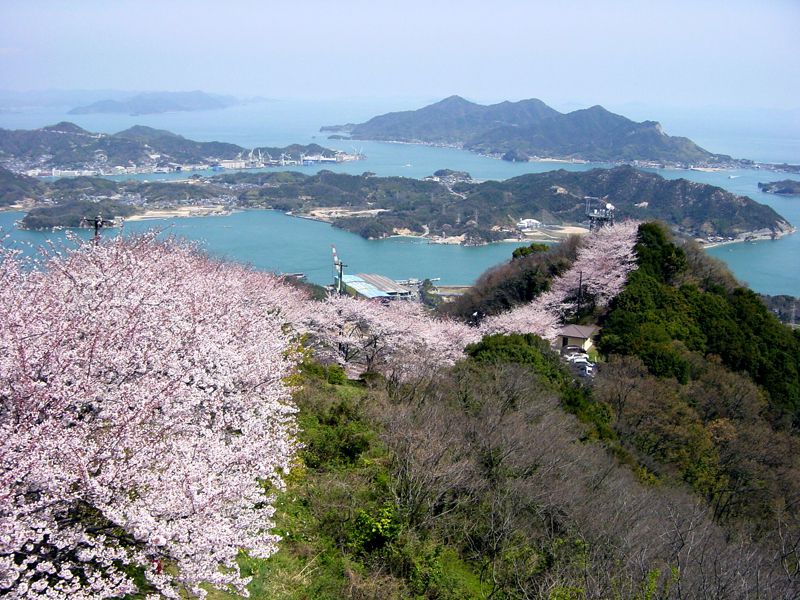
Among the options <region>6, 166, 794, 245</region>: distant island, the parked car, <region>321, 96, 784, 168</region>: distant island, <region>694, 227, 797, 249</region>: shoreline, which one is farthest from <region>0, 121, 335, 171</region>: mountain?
the parked car

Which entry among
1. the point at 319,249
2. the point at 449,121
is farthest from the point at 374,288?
the point at 449,121

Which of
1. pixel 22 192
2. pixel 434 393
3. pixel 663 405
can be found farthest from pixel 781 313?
pixel 22 192

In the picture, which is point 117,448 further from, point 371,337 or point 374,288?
point 374,288

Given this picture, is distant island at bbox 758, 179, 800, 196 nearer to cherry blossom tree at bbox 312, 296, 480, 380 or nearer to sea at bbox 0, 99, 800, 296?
sea at bbox 0, 99, 800, 296

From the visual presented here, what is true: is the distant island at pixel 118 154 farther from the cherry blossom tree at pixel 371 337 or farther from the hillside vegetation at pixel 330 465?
the hillside vegetation at pixel 330 465

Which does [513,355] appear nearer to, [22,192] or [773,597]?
[773,597]

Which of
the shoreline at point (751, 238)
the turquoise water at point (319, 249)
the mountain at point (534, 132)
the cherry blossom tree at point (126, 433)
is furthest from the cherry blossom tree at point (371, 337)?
the mountain at point (534, 132)
